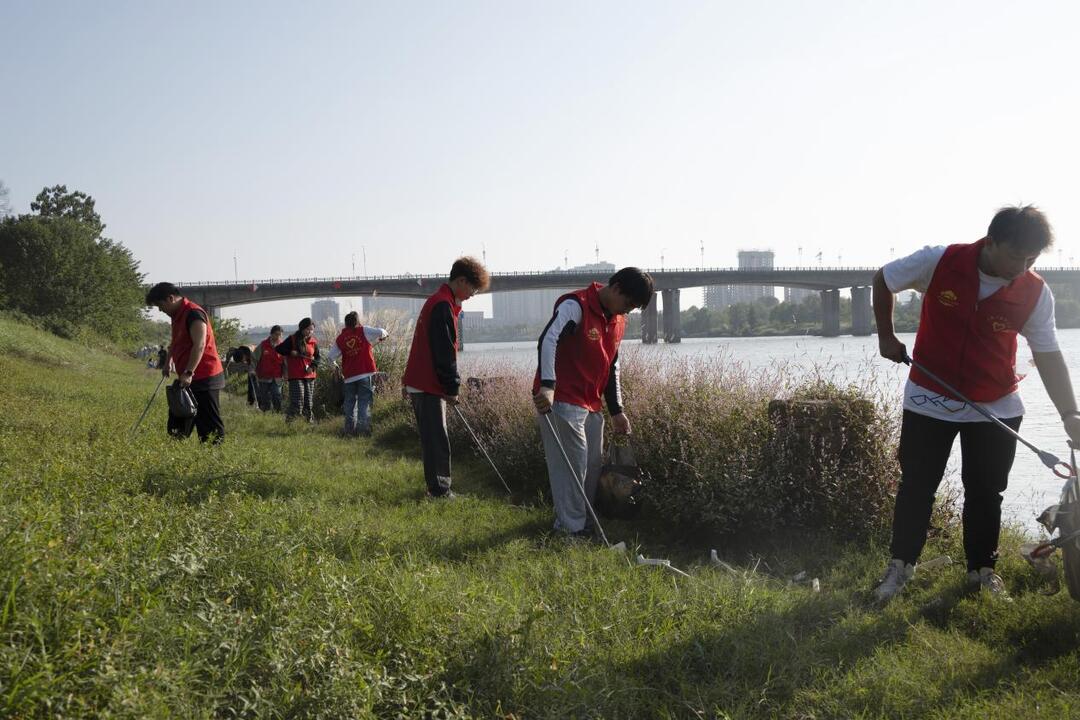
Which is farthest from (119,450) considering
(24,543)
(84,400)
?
(84,400)

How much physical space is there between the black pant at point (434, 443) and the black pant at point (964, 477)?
3.62 meters

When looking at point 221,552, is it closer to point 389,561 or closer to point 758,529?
point 389,561

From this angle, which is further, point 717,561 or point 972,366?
point 717,561

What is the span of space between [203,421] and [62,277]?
46.2 meters

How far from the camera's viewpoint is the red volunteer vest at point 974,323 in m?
4.18

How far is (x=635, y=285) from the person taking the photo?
5.33m

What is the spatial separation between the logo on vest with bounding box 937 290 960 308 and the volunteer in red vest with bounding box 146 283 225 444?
5.88 m

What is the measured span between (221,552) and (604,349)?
297 cm

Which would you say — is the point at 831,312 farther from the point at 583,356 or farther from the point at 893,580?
the point at 893,580

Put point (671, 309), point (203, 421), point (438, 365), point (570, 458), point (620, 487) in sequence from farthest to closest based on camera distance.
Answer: point (671, 309)
point (203, 421)
point (438, 365)
point (620, 487)
point (570, 458)

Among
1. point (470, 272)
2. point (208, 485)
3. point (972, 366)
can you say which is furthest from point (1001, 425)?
point (208, 485)

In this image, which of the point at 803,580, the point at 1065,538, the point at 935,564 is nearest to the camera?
the point at 1065,538

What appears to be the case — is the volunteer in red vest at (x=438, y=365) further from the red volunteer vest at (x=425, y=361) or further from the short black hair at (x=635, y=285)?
the short black hair at (x=635, y=285)

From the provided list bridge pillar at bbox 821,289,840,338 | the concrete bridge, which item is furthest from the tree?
bridge pillar at bbox 821,289,840,338
